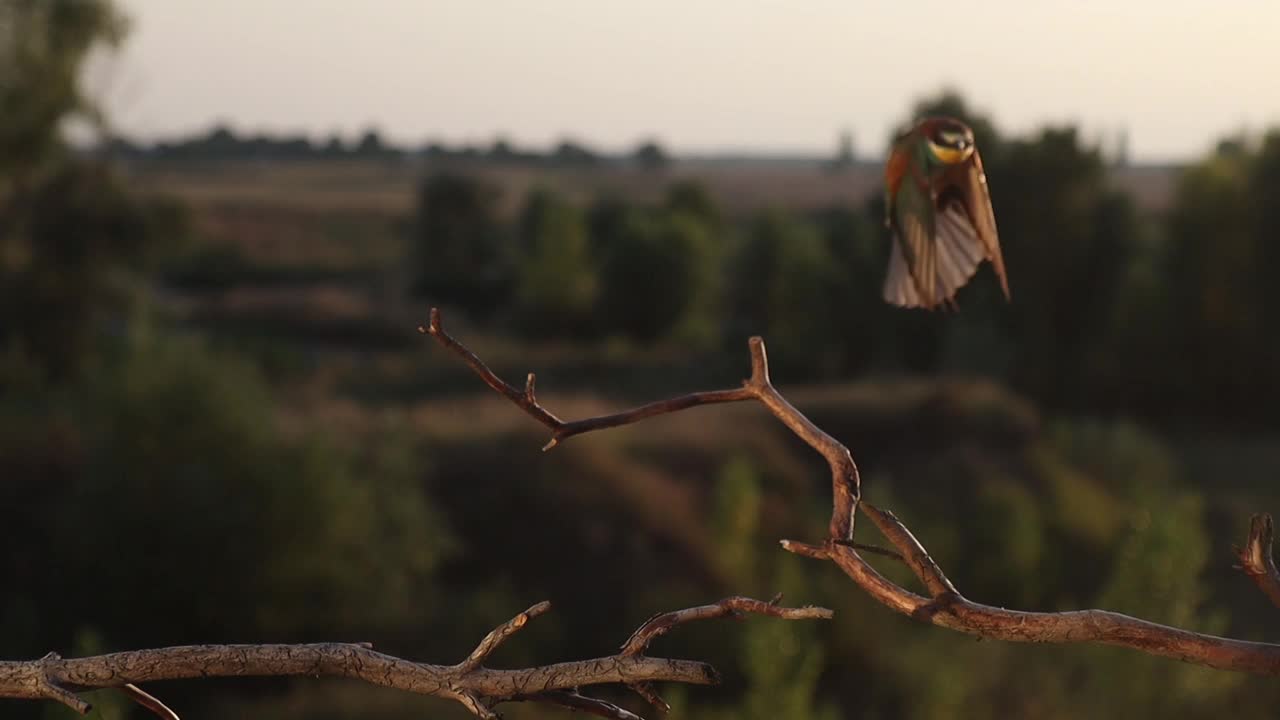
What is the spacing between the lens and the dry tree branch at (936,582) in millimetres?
1312

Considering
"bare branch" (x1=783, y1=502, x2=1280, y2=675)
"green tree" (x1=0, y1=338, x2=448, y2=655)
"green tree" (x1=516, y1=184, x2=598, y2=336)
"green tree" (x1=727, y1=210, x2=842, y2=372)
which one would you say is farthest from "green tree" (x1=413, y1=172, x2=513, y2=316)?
"bare branch" (x1=783, y1=502, x2=1280, y2=675)

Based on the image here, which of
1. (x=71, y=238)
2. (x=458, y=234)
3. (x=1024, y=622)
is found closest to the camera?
(x=1024, y=622)

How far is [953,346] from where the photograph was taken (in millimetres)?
54656

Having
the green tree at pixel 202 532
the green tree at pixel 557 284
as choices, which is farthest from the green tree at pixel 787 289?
the green tree at pixel 202 532

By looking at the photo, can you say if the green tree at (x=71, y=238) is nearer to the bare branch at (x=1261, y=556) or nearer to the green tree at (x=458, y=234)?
the bare branch at (x=1261, y=556)

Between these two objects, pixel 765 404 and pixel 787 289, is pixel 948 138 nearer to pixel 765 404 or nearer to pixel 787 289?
pixel 765 404

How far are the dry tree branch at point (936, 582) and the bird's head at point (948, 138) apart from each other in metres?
0.33

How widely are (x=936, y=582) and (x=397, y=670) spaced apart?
548 mm

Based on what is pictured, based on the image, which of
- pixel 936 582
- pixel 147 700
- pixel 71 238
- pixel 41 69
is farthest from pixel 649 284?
pixel 936 582

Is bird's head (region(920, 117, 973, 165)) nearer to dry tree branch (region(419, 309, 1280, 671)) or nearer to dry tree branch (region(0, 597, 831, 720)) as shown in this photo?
dry tree branch (region(419, 309, 1280, 671))

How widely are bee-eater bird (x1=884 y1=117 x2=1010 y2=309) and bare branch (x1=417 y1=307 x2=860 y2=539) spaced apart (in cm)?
21

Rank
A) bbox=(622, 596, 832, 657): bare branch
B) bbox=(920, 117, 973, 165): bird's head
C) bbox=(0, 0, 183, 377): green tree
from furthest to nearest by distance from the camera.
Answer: bbox=(0, 0, 183, 377): green tree < bbox=(920, 117, 973, 165): bird's head < bbox=(622, 596, 832, 657): bare branch

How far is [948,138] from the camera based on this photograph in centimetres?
152

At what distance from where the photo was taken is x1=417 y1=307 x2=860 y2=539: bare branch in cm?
137
